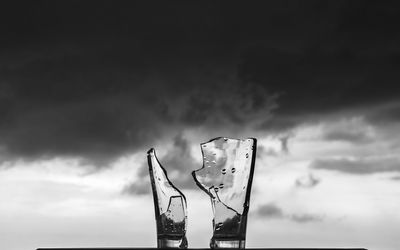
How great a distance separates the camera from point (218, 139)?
2947mm

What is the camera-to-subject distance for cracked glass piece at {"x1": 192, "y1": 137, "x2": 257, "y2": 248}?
2.77 metres

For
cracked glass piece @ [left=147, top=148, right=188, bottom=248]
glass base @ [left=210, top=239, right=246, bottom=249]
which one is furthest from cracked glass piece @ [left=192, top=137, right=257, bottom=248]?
cracked glass piece @ [left=147, top=148, right=188, bottom=248]

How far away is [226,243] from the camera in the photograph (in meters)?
2.74

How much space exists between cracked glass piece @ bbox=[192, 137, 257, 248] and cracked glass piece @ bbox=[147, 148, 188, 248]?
0.14 meters

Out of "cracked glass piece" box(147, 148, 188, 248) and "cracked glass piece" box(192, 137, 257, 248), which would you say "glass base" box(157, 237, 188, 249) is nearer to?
"cracked glass piece" box(147, 148, 188, 248)

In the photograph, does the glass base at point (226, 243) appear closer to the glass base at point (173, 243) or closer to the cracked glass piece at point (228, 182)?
the cracked glass piece at point (228, 182)

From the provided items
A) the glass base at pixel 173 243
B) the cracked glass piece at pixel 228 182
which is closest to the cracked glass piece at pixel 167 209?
the glass base at pixel 173 243

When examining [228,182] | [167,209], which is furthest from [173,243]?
[228,182]

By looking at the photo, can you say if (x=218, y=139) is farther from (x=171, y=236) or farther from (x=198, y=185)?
(x=171, y=236)

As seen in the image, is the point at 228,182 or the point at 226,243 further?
the point at 228,182

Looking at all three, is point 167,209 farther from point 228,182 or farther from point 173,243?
point 228,182

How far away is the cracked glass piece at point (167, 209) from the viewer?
2859 millimetres

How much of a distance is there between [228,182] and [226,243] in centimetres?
30

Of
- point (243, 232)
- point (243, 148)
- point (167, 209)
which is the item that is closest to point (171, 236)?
point (167, 209)
